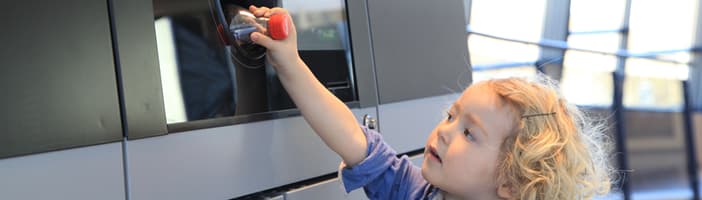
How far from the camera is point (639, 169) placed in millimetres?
3678

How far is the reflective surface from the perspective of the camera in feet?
2.28

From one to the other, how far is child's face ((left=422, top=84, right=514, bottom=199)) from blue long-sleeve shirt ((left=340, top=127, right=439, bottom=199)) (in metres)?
0.06

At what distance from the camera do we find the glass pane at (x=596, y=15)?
3.48m

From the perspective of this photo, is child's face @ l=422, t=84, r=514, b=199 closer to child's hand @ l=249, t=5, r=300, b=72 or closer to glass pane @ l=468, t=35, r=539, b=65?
child's hand @ l=249, t=5, r=300, b=72

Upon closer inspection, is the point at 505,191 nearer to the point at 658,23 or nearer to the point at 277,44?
the point at 277,44

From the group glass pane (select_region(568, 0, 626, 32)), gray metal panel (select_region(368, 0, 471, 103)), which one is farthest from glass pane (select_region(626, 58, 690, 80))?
gray metal panel (select_region(368, 0, 471, 103))

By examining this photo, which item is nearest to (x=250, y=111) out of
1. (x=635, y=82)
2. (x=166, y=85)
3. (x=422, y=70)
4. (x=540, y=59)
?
(x=166, y=85)

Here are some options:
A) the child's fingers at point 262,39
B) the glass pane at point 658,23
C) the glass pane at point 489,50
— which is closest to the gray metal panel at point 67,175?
the child's fingers at point 262,39

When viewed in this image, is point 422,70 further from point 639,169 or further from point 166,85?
point 639,169

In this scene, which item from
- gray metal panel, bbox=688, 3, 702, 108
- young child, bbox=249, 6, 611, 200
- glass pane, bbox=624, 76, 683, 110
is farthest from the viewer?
gray metal panel, bbox=688, 3, 702, 108

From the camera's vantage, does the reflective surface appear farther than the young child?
No

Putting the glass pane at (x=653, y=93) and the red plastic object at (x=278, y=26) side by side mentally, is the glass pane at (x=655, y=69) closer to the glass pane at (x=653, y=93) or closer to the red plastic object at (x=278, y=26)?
the glass pane at (x=653, y=93)

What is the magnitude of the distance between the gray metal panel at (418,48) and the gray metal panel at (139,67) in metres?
0.45

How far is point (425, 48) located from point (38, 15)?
2.46 feet
